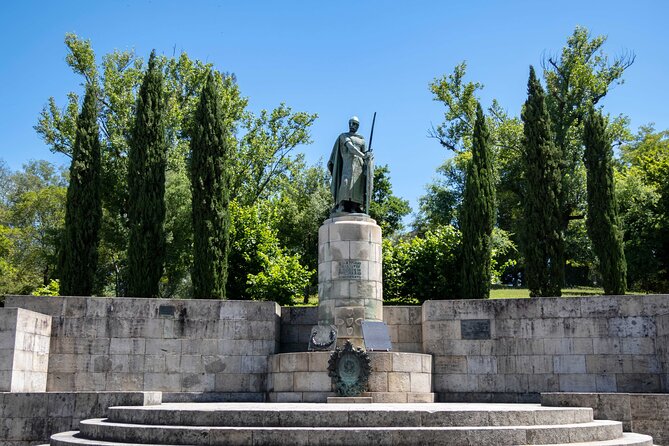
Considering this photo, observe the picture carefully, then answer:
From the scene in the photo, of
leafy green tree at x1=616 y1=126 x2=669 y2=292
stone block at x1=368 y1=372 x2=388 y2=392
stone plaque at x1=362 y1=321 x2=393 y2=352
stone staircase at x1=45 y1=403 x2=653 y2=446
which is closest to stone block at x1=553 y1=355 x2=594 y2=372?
stone plaque at x1=362 y1=321 x2=393 y2=352

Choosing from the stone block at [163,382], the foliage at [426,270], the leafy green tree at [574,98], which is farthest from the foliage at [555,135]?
the stone block at [163,382]

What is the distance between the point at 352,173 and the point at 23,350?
31.3 ft

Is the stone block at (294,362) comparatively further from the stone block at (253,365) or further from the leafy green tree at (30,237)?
the leafy green tree at (30,237)

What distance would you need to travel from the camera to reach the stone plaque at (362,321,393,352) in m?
14.5

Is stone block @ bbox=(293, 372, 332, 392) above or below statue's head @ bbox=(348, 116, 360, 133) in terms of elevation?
below

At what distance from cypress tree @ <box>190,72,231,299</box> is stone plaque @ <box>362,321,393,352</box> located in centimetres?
980

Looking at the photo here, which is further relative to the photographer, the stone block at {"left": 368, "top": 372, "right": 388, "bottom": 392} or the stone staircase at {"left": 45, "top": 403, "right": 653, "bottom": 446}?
the stone block at {"left": 368, "top": 372, "right": 388, "bottom": 392}

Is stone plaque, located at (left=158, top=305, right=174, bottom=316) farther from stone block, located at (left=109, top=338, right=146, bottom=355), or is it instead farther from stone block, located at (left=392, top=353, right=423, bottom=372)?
stone block, located at (left=392, top=353, right=423, bottom=372)

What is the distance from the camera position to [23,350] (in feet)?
47.3

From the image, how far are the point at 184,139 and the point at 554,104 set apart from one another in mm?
24443

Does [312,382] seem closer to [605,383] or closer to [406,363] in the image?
[406,363]

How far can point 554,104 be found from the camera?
3994 centimetres

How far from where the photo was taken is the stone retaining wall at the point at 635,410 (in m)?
11.8

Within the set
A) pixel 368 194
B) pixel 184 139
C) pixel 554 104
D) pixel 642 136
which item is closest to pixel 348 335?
pixel 368 194
